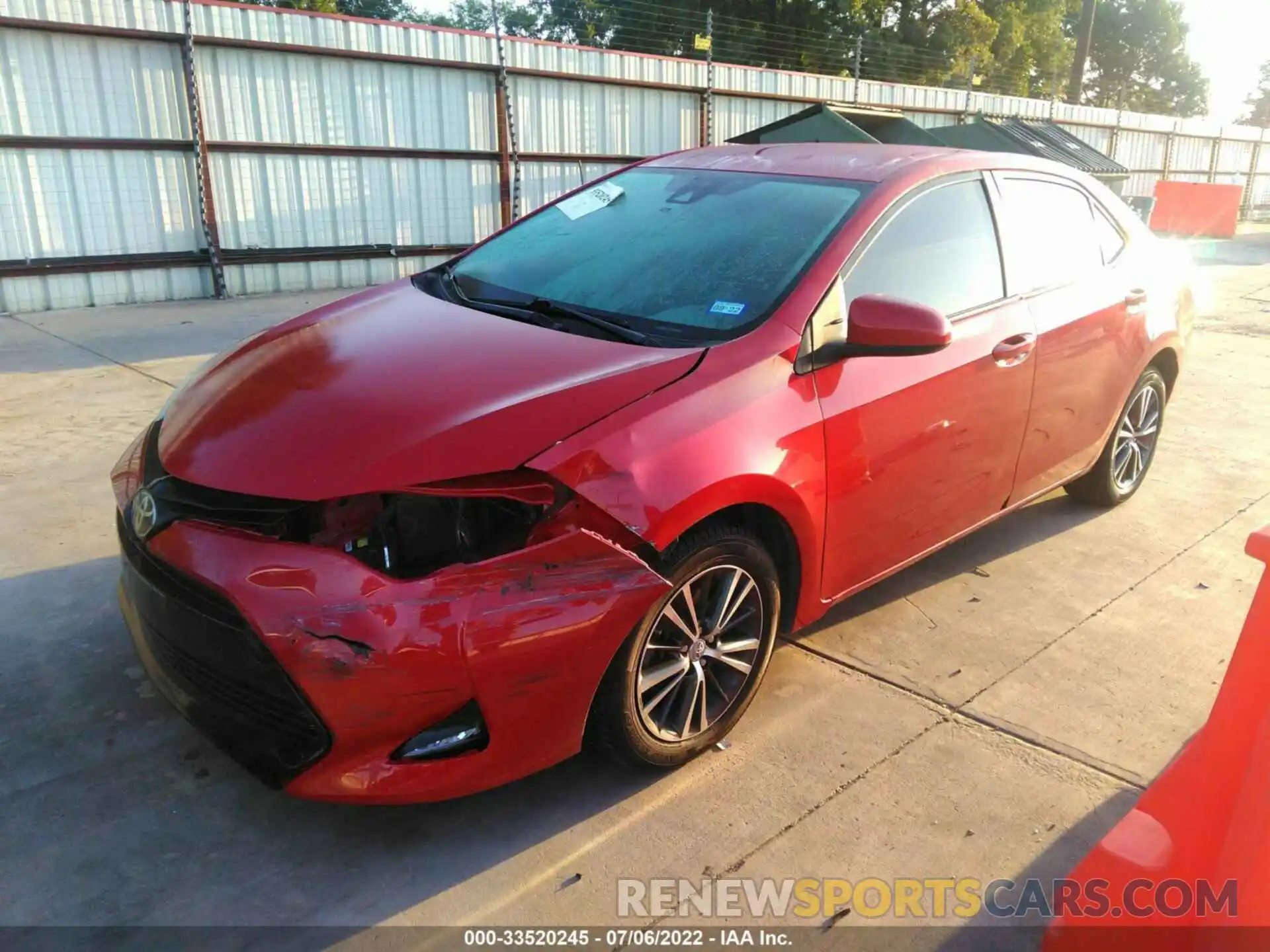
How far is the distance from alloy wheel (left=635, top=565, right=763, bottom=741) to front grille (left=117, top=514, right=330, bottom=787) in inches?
33.7

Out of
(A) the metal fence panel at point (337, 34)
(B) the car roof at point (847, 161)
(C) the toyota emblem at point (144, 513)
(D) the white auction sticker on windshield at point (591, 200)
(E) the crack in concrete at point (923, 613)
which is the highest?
(A) the metal fence panel at point (337, 34)

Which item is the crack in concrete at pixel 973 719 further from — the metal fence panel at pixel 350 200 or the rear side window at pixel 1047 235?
the metal fence panel at pixel 350 200

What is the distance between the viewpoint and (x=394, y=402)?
2.58 metres

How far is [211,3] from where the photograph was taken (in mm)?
10273

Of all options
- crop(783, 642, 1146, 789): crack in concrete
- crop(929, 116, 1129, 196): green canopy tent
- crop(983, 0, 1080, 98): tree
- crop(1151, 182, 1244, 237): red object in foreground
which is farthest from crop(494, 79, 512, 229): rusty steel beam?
crop(983, 0, 1080, 98): tree

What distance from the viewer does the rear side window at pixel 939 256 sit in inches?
128

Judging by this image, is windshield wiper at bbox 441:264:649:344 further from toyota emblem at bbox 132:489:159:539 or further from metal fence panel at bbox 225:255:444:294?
metal fence panel at bbox 225:255:444:294

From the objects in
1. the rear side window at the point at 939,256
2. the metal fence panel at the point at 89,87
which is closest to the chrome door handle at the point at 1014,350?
the rear side window at the point at 939,256

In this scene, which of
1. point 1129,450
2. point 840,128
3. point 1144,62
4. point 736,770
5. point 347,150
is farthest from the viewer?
point 1144,62

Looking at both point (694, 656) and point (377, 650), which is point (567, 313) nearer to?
point (694, 656)

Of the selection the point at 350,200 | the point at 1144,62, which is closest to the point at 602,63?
the point at 350,200

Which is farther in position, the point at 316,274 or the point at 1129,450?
the point at 316,274

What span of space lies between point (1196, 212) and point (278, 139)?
2012cm

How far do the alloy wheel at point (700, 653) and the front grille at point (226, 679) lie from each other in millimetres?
857
